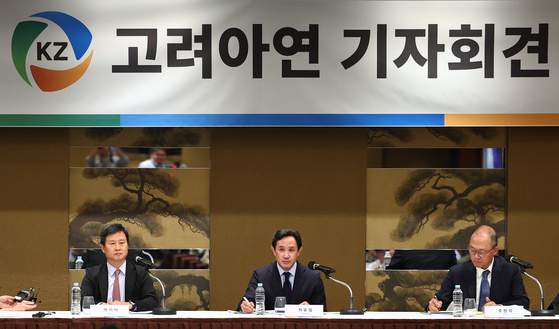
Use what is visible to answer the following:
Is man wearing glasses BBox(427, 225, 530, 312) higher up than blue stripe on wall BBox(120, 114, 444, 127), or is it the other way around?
blue stripe on wall BBox(120, 114, 444, 127)

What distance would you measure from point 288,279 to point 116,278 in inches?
45.5

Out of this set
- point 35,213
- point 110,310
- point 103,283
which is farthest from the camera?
point 35,213

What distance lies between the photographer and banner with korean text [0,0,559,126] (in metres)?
Result: 4.29

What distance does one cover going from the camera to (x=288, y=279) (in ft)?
12.0

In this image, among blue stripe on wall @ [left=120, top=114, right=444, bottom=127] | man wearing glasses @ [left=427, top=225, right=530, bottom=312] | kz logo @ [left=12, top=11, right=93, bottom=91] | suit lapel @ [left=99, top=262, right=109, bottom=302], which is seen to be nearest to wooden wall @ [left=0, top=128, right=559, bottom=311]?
blue stripe on wall @ [left=120, top=114, right=444, bottom=127]

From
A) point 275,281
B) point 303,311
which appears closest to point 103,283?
point 275,281

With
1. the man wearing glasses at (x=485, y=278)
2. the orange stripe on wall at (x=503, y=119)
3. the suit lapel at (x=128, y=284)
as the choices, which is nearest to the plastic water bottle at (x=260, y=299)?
the suit lapel at (x=128, y=284)

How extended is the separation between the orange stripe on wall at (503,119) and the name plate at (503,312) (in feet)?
5.31

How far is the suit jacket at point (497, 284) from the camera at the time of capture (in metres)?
3.60

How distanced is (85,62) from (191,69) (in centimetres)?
85

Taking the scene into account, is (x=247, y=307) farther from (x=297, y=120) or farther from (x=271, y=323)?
(x=297, y=120)

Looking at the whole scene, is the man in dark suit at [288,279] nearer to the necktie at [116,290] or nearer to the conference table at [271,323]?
the conference table at [271,323]

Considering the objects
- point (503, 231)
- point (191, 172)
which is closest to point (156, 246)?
point (191, 172)

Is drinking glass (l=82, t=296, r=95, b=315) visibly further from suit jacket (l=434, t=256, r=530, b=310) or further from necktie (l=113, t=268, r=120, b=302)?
suit jacket (l=434, t=256, r=530, b=310)
